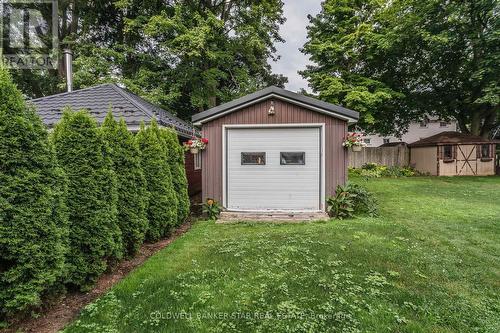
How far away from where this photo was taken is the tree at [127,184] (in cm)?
390

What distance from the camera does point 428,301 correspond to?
2.82 metres

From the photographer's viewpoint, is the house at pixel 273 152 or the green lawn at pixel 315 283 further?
the house at pixel 273 152

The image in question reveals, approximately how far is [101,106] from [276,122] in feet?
14.3

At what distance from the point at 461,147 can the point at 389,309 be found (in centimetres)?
1782

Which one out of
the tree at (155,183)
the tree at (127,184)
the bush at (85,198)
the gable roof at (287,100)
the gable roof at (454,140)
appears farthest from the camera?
the gable roof at (454,140)

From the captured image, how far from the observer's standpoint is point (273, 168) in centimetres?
666

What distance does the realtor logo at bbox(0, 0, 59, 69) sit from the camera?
1479cm

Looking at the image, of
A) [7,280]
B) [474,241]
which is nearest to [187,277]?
[7,280]

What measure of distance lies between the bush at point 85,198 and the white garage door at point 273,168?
366 cm

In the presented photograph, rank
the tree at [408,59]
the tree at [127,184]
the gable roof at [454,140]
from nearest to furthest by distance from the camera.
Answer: the tree at [127,184], the tree at [408,59], the gable roof at [454,140]

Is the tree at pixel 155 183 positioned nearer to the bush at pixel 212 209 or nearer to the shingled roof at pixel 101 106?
the shingled roof at pixel 101 106

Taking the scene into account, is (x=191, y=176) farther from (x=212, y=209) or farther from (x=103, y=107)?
(x=103, y=107)

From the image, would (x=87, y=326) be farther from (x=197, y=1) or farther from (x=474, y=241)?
(x=197, y=1)

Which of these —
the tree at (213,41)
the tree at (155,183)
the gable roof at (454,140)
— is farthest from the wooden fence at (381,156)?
the tree at (155,183)
